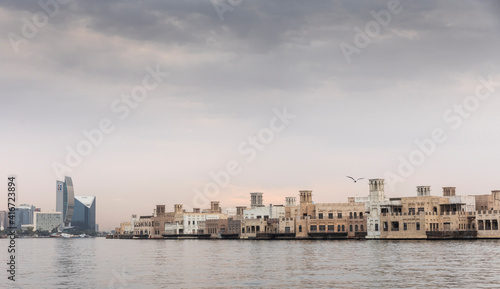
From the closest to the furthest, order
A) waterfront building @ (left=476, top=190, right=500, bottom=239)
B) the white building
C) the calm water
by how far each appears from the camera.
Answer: the calm water → waterfront building @ (left=476, top=190, right=500, bottom=239) → the white building

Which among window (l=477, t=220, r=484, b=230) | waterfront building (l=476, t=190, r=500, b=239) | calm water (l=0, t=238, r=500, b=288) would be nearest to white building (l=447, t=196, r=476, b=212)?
waterfront building (l=476, t=190, r=500, b=239)

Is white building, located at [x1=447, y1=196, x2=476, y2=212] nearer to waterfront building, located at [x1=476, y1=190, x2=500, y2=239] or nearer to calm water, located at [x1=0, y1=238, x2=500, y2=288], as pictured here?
waterfront building, located at [x1=476, y1=190, x2=500, y2=239]

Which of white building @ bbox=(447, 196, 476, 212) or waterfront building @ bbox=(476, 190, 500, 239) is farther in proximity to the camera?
white building @ bbox=(447, 196, 476, 212)

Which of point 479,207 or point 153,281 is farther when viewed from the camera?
point 479,207

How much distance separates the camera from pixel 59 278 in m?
72.9

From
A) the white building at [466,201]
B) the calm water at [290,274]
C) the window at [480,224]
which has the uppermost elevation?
the white building at [466,201]

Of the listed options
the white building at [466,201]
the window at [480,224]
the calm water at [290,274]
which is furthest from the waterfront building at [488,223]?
the calm water at [290,274]

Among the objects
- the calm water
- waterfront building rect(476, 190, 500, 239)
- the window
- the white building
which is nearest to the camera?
the calm water

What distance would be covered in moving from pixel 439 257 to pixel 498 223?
238ft

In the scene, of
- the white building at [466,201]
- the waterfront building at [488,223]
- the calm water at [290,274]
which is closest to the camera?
the calm water at [290,274]

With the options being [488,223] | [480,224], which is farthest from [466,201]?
[488,223]

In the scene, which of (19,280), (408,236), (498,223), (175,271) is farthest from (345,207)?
(19,280)

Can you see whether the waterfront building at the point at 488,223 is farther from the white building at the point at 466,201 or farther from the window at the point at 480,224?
the white building at the point at 466,201

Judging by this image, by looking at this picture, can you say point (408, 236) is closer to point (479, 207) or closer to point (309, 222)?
point (479, 207)
